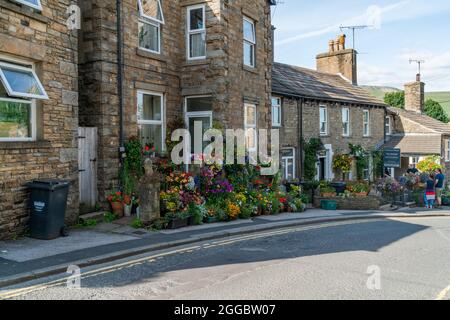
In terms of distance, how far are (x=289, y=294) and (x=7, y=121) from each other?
22.2ft

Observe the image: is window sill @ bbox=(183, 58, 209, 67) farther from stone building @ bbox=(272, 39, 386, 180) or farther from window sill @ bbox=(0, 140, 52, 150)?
stone building @ bbox=(272, 39, 386, 180)

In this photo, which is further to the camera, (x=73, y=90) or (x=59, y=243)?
(x=73, y=90)

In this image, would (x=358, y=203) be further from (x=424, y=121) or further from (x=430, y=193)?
(x=424, y=121)

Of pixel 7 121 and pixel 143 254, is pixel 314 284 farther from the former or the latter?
pixel 7 121

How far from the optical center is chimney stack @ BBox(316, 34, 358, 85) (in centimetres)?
2988

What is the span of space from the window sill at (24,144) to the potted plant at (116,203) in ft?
7.94

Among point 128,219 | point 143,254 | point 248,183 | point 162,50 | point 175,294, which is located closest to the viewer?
point 175,294

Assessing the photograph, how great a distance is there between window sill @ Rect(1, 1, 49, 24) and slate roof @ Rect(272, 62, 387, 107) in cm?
1210

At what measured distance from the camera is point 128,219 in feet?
36.5

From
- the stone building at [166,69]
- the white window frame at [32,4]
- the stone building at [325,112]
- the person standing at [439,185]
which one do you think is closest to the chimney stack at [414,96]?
the stone building at [325,112]

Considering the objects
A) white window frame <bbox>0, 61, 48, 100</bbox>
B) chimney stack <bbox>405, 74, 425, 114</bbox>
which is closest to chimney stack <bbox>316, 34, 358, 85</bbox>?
chimney stack <bbox>405, 74, 425, 114</bbox>

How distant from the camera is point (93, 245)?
851cm

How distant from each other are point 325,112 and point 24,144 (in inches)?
707
